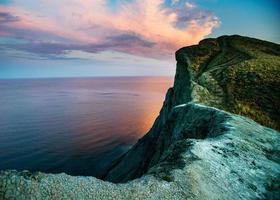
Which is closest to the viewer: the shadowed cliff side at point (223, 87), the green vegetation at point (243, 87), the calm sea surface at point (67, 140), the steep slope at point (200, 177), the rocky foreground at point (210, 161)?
the steep slope at point (200, 177)

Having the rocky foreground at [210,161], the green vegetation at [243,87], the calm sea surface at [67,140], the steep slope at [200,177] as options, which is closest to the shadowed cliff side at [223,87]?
the green vegetation at [243,87]

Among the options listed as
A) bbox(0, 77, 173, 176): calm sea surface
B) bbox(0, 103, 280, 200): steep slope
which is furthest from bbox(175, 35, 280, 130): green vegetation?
bbox(0, 77, 173, 176): calm sea surface

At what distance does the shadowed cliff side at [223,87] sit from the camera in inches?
1115

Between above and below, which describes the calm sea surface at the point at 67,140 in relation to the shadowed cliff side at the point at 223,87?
below

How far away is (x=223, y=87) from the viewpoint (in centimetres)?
3347

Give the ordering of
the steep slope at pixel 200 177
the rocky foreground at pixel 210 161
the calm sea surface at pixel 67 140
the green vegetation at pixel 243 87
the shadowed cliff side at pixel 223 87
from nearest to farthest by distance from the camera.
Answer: the steep slope at pixel 200 177
the rocky foreground at pixel 210 161
the green vegetation at pixel 243 87
the shadowed cliff side at pixel 223 87
the calm sea surface at pixel 67 140

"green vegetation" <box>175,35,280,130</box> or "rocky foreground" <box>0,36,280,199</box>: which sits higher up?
"green vegetation" <box>175,35,280,130</box>

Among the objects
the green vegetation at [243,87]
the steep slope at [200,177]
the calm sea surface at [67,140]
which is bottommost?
the calm sea surface at [67,140]

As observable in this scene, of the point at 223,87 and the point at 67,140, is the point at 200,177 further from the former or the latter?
the point at 67,140

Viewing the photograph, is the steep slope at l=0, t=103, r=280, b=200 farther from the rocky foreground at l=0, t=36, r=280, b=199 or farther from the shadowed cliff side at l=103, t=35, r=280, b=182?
the shadowed cliff side at l=103, t=35, r=280, b=182

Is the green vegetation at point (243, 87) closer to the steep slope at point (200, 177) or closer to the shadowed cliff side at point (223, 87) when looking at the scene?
the shadowed cliff side at point (223, 87)

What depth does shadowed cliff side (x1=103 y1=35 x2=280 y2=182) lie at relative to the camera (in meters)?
28.3

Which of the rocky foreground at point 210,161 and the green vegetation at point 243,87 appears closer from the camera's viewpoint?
the rocky foreground at point 210,161

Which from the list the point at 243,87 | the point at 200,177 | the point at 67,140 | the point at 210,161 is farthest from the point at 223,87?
the point at 67,140
